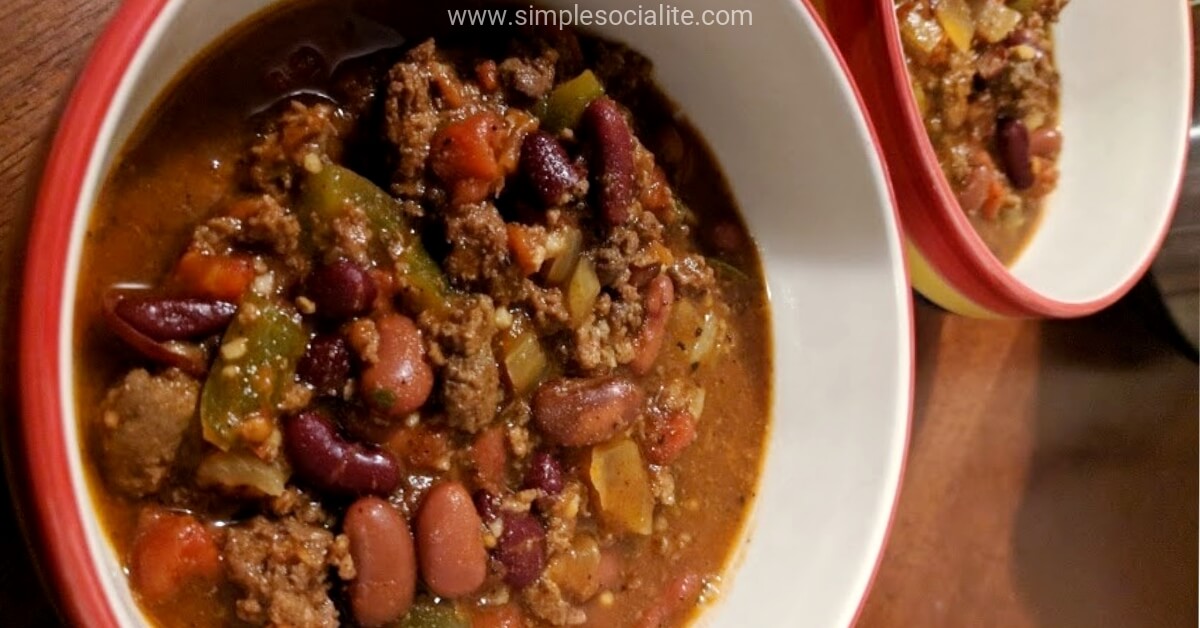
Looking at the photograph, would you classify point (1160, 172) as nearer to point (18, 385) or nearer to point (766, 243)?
point (766, 243)

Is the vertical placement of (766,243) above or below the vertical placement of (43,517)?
below

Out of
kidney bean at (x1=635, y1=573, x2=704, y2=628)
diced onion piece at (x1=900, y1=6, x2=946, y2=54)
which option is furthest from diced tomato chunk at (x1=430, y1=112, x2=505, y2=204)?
diced onion piece at (x1=900, y1=6, x2=946, y2=54)

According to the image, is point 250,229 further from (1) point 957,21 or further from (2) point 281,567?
(1) point 957,21

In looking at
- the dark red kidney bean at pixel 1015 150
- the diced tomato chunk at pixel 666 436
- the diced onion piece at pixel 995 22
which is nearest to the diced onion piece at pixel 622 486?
the diced tomato chunk at pixel 666 436

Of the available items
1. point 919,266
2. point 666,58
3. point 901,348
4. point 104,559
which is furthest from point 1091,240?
point 104,559

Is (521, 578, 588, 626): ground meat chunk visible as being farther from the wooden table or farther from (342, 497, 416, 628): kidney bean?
the wooden table

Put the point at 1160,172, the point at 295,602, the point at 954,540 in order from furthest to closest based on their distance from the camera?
the point at 1160,172, the point at 954,540, the point at 295,602
